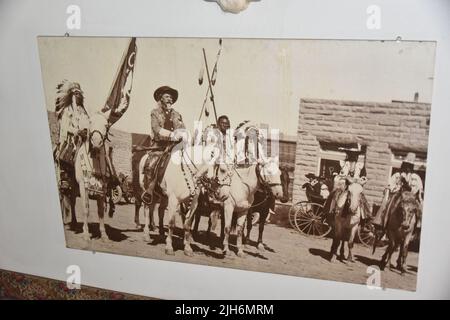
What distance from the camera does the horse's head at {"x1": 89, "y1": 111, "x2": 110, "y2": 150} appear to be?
192cm

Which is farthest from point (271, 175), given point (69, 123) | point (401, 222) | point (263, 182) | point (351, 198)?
point (69, 123)

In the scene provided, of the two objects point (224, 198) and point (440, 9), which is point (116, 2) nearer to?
point (224, 198)

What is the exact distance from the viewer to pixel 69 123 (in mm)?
1958

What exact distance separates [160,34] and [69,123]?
2.17ft

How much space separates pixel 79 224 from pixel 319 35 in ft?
5.12

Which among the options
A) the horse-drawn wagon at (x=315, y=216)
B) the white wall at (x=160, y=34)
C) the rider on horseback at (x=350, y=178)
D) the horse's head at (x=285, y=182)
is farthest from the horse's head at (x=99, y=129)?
the rider on horseback at (x=350, y=178)

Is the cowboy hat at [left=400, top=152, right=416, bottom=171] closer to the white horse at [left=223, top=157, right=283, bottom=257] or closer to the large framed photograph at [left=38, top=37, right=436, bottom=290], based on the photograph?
the large framed photograph at [left=38, top=37, right=436, bottom=290]

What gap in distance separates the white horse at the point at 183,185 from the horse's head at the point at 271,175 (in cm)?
17

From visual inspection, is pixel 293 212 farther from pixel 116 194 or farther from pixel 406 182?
pixel 116 194

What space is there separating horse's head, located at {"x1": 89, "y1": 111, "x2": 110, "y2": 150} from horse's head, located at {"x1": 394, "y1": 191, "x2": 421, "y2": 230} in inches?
56.8

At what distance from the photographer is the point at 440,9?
1.55m

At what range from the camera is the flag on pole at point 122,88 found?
1.80 meters

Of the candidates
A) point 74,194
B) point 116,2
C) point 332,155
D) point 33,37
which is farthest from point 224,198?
point 33,37

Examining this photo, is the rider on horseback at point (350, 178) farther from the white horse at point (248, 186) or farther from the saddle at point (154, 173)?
the saddle at point (154, 173)
